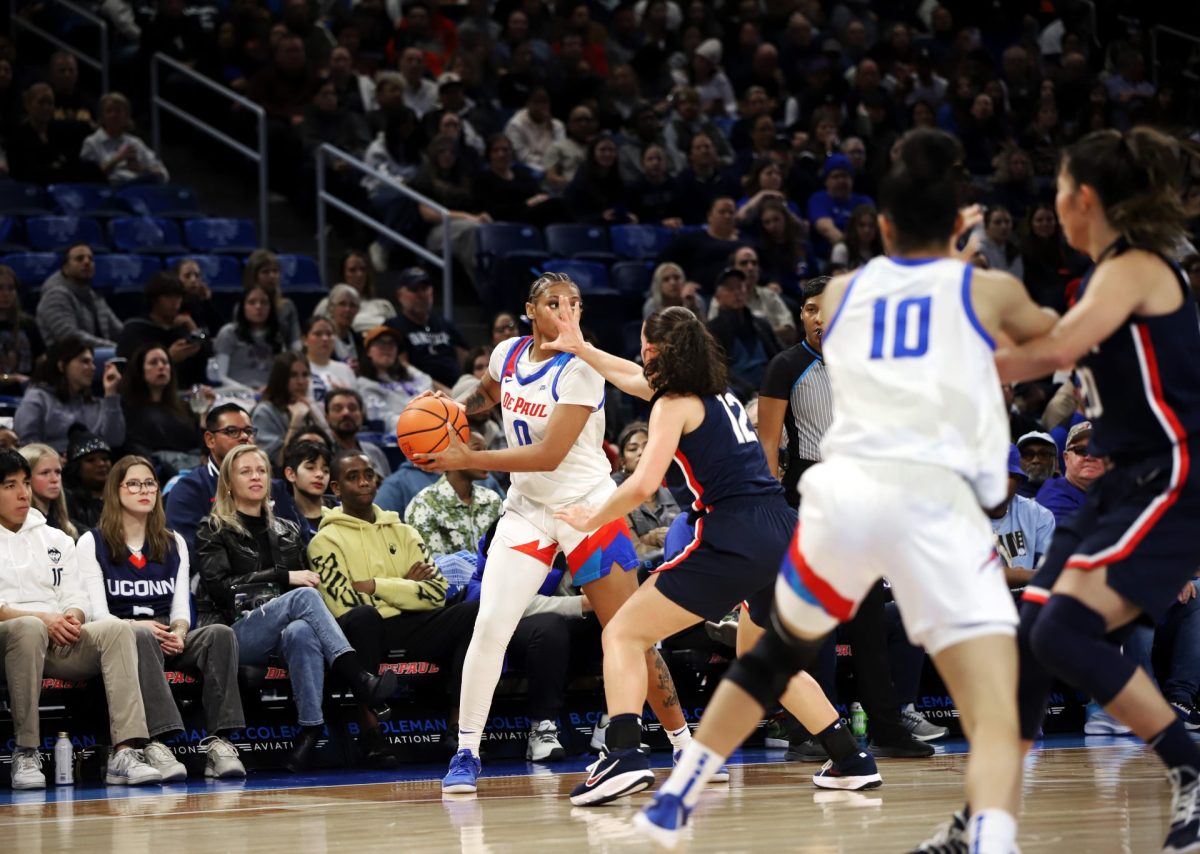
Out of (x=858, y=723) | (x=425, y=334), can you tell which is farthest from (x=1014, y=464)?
(x=425, y=334)

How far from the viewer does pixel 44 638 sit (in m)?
7.36

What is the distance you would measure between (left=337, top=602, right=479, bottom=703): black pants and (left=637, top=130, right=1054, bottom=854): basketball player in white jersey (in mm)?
4110

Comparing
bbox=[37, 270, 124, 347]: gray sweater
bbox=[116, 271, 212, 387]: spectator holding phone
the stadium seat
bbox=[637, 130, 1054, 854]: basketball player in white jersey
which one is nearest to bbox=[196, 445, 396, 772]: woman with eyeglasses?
bbox=[116, 271, 212, 387]: spectator holding phone

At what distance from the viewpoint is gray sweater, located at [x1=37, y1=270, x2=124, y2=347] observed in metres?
10.8

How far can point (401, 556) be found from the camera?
850 cm

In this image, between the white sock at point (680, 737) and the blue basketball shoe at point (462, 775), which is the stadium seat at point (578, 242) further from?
the blue basketball shoe at point (462, 775)

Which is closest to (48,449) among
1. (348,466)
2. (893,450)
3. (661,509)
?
(348,466)

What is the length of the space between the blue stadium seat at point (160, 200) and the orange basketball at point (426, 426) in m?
6.96

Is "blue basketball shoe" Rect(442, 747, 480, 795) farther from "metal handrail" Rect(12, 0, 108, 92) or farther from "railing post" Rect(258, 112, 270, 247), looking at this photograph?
"metal handrail" Rect(12, 0, 108, 92)

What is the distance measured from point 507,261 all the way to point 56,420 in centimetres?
425

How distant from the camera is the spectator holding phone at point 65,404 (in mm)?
9414

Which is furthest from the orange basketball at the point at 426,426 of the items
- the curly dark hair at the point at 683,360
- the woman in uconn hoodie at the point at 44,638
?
the woman in uconn hoodie at the point at 44,638

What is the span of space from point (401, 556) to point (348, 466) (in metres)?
0.55

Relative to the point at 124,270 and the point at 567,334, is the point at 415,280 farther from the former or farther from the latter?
the point at 567,334
